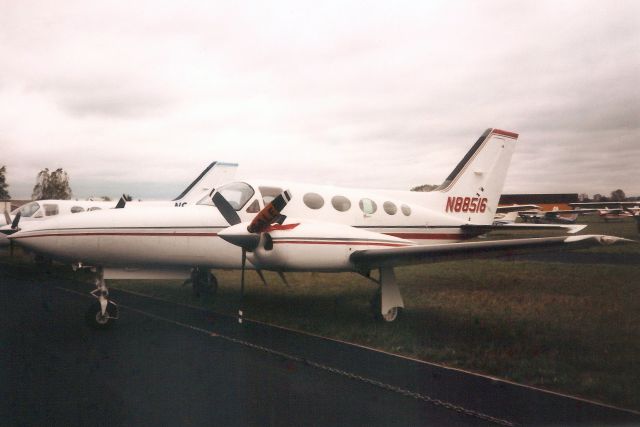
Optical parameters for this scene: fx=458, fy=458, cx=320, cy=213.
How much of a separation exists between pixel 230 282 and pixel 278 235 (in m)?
6.97

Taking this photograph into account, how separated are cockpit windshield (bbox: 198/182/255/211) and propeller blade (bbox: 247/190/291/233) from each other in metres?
1.26

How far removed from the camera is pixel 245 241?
788cm

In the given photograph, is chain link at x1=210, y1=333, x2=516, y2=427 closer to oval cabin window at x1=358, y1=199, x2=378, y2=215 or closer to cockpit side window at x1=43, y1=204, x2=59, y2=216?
oval cabin window at x1=358, y1=199, x2=378, y2=215

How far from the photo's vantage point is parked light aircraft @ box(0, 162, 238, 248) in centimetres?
1812

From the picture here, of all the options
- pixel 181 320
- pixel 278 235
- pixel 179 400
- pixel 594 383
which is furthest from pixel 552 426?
pixel 181 320

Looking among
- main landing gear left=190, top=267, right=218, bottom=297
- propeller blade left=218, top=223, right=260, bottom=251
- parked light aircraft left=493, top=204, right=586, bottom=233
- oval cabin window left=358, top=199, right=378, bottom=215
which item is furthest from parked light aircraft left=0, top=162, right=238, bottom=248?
parked light aircraft left=493, top=204, right=586, bottom=233

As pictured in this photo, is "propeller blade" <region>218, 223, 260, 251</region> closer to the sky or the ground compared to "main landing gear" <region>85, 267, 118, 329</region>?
closer to the sky

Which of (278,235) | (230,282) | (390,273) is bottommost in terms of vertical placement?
(230,282)

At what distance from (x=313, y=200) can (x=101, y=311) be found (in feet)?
14.8

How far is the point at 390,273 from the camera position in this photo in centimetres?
884

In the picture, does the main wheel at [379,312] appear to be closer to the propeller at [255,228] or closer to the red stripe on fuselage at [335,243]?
the red stripe on fuselage at [335,243]

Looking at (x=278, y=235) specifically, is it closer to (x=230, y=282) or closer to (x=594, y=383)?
(x=594, y=383)

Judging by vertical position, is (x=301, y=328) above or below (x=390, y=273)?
below

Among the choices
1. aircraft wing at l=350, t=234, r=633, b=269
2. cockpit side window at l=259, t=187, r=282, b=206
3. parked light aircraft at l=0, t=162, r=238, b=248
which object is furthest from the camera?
parked light aircraft at l=0, t=162, r=238, b=248
